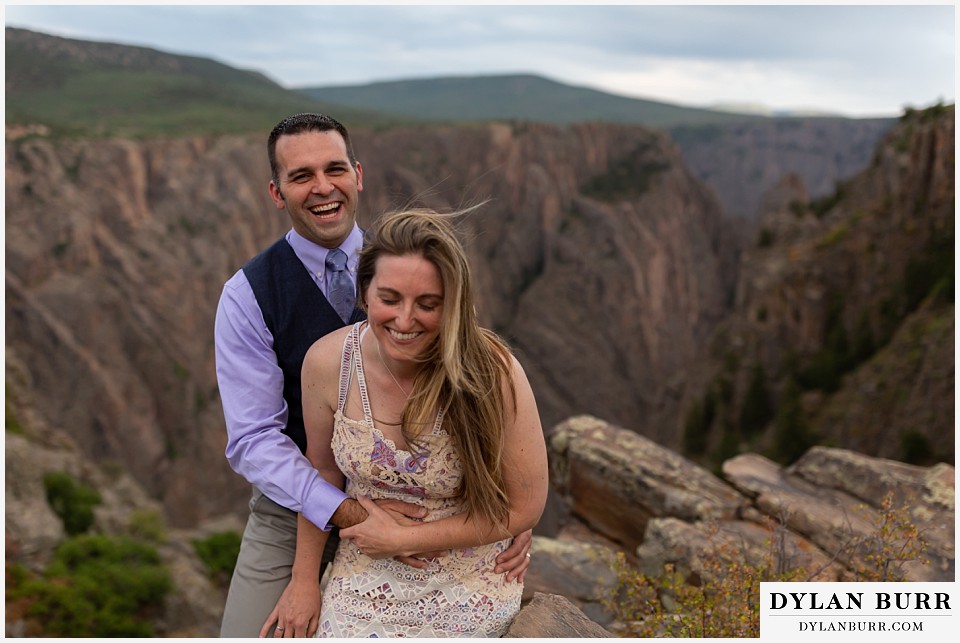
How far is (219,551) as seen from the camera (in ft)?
89.0

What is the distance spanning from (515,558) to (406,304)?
4.72 feet

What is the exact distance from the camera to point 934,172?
28672 mm

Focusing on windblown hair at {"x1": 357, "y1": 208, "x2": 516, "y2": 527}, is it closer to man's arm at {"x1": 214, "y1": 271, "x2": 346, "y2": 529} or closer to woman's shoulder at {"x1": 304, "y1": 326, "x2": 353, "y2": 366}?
woman's shoulder at {"x1": 304, "y1": 326, "x2": 353, "y2": 366}

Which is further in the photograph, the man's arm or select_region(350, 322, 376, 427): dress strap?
the man's arm

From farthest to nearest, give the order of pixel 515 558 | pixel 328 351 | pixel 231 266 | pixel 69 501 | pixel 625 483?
pixel 231 266
pixel 69 501
pixel 625 483
pixel 515 558
pixel 328 351

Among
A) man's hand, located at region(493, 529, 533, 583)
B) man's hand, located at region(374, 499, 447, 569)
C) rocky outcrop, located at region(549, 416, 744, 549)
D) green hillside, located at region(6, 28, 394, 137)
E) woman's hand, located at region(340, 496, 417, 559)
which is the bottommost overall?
rocky outcrop, located at region(549, 416, 744, 549)

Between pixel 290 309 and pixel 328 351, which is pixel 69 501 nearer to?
pixel 290 309

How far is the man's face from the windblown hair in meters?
0.76

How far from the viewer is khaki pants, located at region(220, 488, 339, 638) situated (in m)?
4.22

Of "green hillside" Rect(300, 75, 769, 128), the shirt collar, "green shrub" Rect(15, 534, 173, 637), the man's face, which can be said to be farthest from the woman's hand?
"green hillside" Rect(300, 75, 769, 128)

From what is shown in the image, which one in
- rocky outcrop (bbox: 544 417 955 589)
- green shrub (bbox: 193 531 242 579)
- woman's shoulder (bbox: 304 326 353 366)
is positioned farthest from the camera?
green shrub (bbox: 193 531 242 579)

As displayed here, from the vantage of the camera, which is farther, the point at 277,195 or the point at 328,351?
the point at 277,195

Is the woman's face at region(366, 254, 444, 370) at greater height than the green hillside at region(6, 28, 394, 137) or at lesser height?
lesser

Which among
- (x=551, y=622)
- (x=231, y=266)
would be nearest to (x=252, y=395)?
(x=551, y=622)
